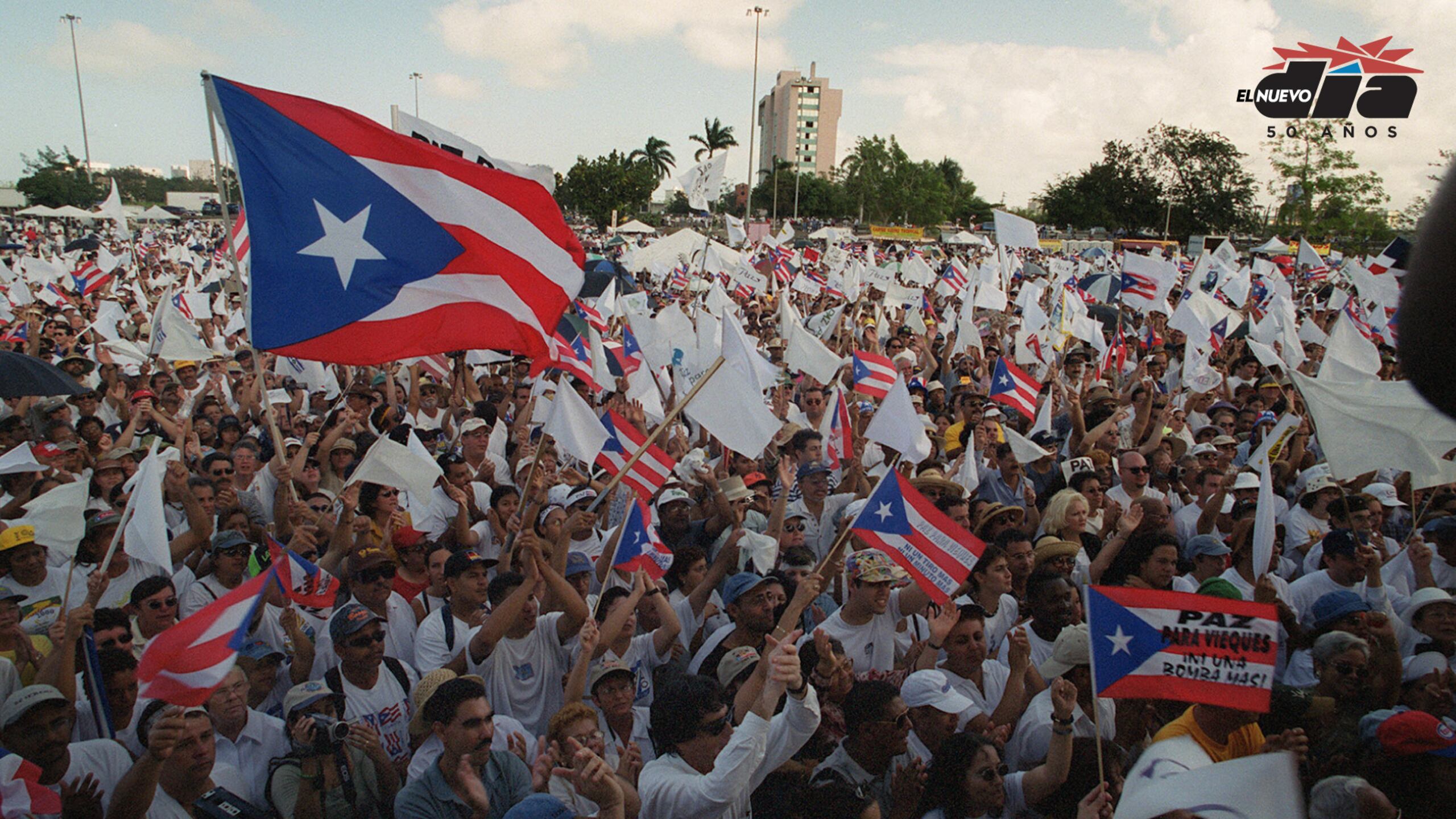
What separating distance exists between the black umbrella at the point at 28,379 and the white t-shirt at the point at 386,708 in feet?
13.3

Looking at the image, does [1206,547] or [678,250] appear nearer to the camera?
[1206,547]

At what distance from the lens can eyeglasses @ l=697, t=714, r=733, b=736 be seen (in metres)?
3.49

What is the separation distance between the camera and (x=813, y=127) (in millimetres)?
168375

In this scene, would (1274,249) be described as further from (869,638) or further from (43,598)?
(43,598)

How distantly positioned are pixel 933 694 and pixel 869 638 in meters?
0.78

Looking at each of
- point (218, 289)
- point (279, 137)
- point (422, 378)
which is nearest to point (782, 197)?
point (218, 289)

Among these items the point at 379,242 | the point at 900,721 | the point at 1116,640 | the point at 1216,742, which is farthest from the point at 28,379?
the point at 1216,742

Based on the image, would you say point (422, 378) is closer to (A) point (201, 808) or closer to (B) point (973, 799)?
(A) point (201, 808)

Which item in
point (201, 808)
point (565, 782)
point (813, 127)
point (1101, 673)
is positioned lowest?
point (201, 808)

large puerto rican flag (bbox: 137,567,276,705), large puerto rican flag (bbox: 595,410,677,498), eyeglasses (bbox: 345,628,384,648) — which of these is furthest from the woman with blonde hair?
large puerto rican flag (bbox: 137,567,276,705)

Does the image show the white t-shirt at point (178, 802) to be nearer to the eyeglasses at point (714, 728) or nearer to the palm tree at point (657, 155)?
the eyeglasses at point (714, 728)

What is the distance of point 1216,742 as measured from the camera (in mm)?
3711

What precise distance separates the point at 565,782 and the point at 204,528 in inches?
142

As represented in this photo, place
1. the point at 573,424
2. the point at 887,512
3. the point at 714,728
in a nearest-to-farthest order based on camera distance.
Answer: the point at 714,728
the point at 887,512
the point at 573,424
